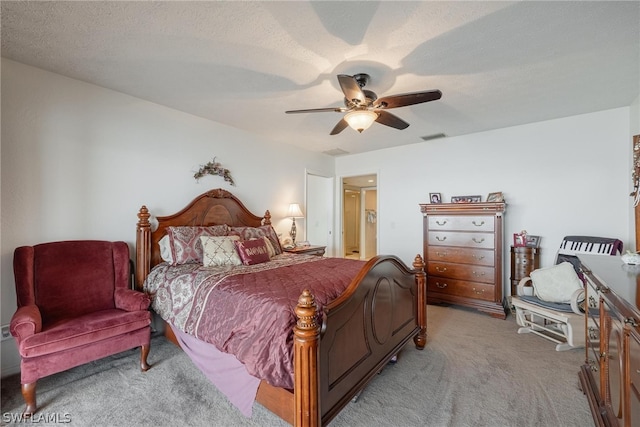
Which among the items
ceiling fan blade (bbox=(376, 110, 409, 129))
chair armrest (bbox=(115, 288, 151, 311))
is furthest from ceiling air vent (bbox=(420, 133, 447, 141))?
chair armrest (bbox=(115, 288, 151, 311))

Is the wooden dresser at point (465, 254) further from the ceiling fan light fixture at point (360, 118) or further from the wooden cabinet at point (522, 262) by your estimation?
the ceiling fan light fixture at point (360, 118)

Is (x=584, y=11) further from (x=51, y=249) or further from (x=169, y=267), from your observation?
(x=51, y=249)

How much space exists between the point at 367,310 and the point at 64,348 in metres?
2.18

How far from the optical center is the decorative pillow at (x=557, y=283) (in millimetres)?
2732

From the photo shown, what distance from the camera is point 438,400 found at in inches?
75.9

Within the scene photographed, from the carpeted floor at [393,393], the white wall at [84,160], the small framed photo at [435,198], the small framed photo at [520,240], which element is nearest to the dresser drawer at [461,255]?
the small framed photo at [520,240]

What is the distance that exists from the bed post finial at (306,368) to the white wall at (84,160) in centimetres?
253

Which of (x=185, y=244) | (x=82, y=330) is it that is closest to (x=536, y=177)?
(x=185, y=244)

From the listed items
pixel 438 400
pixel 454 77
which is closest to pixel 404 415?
pixel 438 400

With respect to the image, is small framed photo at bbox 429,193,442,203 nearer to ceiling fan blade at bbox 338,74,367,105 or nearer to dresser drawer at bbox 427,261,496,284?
dresser drawer at bbox 427,261,496,284

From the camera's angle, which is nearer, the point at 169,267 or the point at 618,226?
the point at 169,267

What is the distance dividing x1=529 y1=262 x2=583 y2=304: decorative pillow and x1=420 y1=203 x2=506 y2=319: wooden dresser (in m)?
0.63

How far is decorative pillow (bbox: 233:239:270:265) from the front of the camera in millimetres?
2957

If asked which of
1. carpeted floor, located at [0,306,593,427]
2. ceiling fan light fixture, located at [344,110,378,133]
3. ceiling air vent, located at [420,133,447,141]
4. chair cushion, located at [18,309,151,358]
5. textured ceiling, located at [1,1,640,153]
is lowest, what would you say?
carpeted floor, located at [0,306,593,427]
